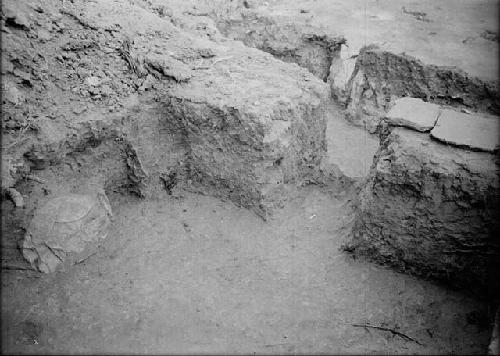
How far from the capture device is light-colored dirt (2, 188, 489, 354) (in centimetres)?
223

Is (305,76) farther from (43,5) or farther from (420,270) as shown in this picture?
(43,5)

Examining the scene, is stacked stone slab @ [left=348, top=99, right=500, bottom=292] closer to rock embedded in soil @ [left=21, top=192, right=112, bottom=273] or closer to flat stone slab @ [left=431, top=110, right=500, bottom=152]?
flat stone slab @ [left=431, top=110, right=500, bottom=152]

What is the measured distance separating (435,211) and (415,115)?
0.72 meters

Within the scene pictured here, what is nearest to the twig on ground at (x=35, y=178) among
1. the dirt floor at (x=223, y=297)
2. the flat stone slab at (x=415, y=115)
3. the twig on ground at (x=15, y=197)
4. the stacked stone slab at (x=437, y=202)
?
the twig on ground at (x=15, y=197)

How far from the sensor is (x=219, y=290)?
255cm

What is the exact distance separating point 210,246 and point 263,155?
0.81 meters

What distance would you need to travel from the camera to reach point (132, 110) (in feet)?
9.45

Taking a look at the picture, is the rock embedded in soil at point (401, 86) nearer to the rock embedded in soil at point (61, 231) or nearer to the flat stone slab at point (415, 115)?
the flat stone slab at point (415, 115)

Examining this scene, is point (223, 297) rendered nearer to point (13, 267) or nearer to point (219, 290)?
point (219, 290)

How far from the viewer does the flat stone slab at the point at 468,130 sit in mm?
2408

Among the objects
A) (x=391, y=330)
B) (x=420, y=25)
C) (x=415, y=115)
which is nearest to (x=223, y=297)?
(x=391, y=330)

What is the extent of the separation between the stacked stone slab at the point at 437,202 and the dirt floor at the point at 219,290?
0.63 ft

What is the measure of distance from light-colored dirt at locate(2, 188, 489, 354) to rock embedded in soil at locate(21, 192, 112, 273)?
0.10 meters

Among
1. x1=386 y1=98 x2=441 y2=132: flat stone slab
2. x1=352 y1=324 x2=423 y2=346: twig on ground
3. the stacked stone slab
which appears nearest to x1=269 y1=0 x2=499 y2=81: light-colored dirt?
x1=386 y1=98 x2=441 y2=132: flat stone slab
